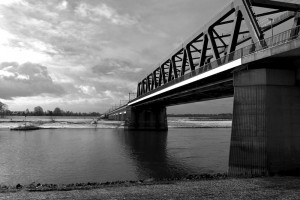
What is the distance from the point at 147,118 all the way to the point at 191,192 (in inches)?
3228

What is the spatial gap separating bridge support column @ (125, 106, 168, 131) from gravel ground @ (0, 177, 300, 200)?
76248 millimetres

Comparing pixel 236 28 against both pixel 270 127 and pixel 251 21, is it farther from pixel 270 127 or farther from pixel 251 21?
pixel 270 127

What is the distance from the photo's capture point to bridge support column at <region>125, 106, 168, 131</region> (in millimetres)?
93062

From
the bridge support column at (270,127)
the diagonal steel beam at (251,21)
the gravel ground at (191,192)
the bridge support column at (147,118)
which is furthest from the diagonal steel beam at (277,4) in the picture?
the bridge support column at (147,118)

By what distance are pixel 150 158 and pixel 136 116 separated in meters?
61.2

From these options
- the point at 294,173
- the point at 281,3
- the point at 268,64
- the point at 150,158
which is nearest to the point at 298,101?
the point at 268,64

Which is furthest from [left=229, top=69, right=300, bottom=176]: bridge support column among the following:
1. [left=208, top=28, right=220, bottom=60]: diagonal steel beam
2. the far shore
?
[left=208, top=28, right=220, bottom=60]: diagonal steel beam

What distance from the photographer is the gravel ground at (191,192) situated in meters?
13.1

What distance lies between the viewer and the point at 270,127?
63.9 ft

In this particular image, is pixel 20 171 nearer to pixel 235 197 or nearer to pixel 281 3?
pixel 235 197

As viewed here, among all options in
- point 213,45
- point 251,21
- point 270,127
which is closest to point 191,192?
point 270,127

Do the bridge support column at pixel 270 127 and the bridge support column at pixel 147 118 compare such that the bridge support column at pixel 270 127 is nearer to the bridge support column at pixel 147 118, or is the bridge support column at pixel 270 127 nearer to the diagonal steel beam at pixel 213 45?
the diagonal steel beam at pixel 213 45

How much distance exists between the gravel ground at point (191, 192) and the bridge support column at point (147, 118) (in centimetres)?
7625

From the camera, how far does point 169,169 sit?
28156 millimetres
